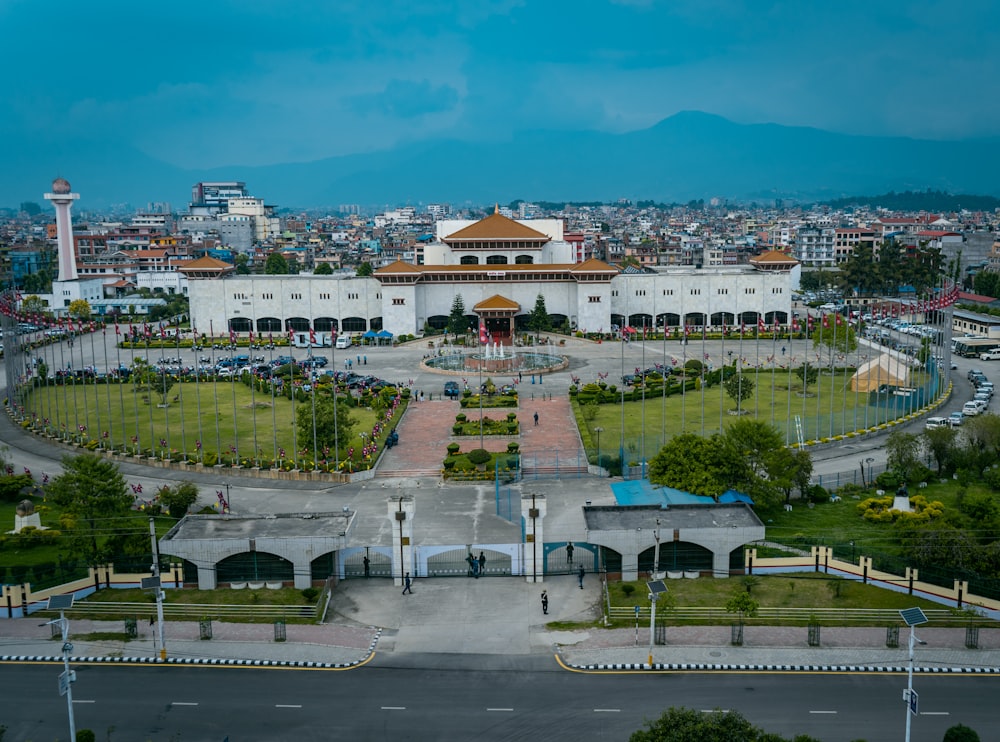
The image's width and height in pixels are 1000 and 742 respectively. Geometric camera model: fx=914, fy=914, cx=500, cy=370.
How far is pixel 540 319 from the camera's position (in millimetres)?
76750

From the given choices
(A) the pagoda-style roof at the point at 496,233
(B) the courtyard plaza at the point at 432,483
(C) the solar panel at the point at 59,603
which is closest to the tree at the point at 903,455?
(B) the courtyard plaza at the point at 432,483

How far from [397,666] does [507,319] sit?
5567 cm

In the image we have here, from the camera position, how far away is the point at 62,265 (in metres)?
97.5

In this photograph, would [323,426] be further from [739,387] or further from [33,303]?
[33,303]

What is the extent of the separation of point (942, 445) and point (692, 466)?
A: 12.1 m

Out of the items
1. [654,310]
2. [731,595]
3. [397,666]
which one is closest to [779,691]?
[731,595]

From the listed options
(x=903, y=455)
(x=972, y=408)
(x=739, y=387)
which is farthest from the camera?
(x=972, y=408)

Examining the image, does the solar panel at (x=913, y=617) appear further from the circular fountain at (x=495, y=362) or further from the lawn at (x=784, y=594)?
the circular fountain at (x=495, y=362)

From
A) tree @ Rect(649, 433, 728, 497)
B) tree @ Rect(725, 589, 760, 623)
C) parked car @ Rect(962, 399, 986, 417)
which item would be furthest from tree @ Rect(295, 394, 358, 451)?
parked car @ Rect(962, 399, 986, 417)

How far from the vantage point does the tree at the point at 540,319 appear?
76875 mm

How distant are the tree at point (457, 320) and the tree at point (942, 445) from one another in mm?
44746

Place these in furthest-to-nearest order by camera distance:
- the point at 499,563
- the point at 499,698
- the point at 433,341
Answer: the point at 433,341 < the point at 499,563 < the point at 499,698

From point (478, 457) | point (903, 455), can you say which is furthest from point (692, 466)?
point (478, 457)

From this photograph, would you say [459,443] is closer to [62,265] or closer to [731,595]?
[731,595]
